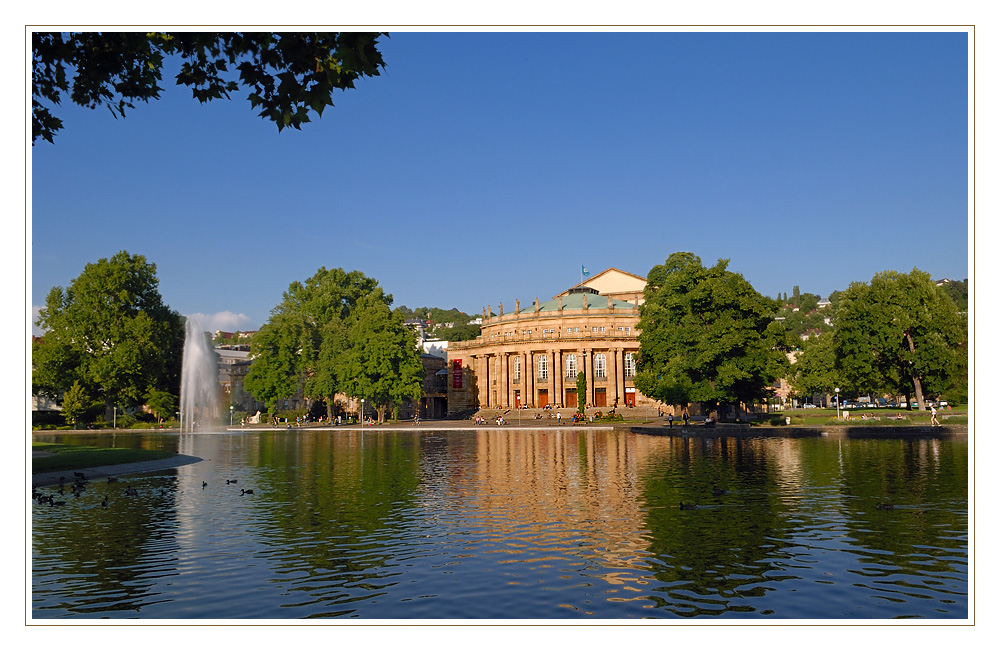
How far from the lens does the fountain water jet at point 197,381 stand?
80188 mm

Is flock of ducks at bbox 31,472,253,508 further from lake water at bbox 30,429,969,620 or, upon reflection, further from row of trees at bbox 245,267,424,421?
row of trees at bbox 245,267,424,421

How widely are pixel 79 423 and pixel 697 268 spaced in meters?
61.8

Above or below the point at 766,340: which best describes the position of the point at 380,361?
below

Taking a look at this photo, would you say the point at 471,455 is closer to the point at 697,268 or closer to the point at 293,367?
the point at 697,268

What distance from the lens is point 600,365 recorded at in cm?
11169

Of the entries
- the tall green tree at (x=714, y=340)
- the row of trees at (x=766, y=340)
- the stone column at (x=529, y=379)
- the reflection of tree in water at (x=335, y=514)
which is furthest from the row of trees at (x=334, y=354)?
the reflection of tree in water at (x=335, y=514)

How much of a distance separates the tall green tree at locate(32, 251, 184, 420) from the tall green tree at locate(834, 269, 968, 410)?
214 ft

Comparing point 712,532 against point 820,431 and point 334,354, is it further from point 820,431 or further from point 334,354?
point 334,354

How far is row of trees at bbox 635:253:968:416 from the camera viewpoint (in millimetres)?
60219

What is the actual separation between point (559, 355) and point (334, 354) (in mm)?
→ 31897

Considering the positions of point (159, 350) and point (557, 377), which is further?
point (557, 377)

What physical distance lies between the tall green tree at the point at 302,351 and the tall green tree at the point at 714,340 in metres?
41.5

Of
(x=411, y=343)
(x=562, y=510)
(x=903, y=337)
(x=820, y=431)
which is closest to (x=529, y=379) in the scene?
(x=411, y=343)

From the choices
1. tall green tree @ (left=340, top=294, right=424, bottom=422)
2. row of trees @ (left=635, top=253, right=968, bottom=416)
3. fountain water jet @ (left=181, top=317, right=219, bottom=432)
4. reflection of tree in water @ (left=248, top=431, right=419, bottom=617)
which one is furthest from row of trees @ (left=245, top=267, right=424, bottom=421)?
reflection of tree in water @ (left=248, top=431, right=419, bottom=617)
